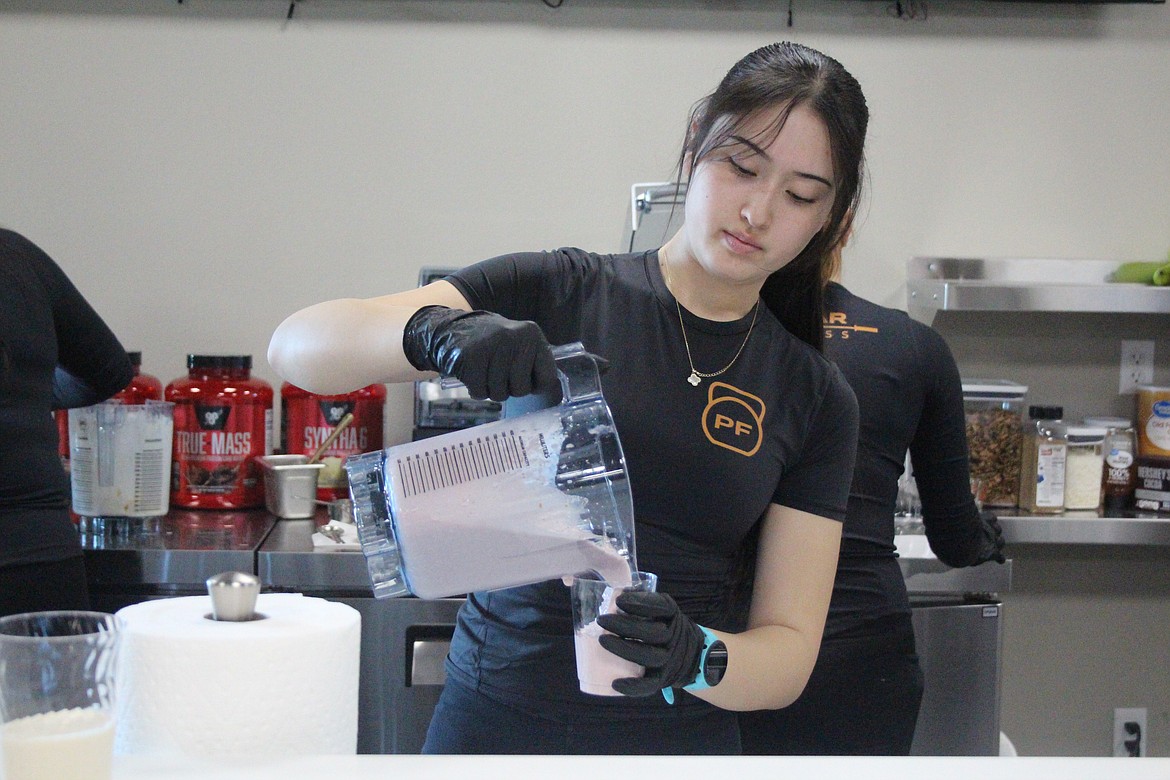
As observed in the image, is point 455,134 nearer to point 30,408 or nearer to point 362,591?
point 362,591

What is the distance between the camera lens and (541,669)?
1140 mm

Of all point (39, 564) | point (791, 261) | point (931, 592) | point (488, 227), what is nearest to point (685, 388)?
point (791, 261)

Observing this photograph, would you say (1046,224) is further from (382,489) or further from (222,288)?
(382,489)

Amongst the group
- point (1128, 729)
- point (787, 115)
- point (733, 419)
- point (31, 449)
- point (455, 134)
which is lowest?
point (1128, 729)

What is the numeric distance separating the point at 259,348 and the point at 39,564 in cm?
102

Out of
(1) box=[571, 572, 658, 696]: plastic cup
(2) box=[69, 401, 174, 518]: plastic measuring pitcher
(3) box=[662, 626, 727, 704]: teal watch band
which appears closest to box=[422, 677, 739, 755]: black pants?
(3) box=[662, 626, 727, 704]: teal watch band

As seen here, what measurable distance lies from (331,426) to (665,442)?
1374 mm

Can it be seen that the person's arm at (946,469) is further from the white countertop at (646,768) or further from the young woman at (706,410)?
the white countertop at (646,768)

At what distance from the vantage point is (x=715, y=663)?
1053 mm

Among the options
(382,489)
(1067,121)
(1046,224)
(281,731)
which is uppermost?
(1067,121)

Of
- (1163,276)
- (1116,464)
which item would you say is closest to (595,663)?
(1116,464)

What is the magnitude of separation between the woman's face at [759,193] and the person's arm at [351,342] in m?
0.27

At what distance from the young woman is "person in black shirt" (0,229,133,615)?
672mm

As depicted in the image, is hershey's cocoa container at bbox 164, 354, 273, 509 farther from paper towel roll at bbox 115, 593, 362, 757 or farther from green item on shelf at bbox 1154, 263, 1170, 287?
green item on shelf at bbox 1154, 263, 1170, 287
